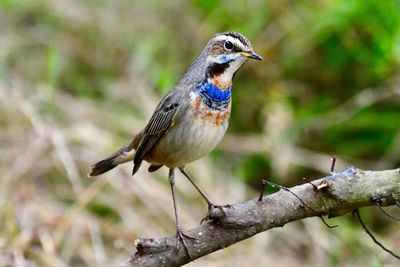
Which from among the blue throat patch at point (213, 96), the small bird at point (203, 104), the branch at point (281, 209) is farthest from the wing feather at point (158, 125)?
the branch at point (281, 209)

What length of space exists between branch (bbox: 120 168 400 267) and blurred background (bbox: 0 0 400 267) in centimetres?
221

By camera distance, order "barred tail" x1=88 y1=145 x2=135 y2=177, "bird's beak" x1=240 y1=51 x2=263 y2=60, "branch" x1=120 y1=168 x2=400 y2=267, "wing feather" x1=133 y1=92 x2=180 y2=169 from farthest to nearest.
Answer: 1. "barred tail" x1=88 y1=145 x2=135 y2=177
2. "wing feather" x1=133 y1=92 x2=180 y2=169
3. "bird's beak" x1=240 y1=51 x2=263 y2=60
4. "branch" x1=120 y1=168 x2=400 y2=267

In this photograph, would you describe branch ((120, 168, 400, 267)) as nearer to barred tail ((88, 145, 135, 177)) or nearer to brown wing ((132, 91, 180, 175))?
brown wing ((132, 91, 180, 175))

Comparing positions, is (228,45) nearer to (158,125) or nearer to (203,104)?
(203,104)

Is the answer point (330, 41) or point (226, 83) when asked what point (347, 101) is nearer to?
point (330, 41)

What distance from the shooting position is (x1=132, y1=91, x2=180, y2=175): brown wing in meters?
4.15

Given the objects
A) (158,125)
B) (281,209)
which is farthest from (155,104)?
(281,209)

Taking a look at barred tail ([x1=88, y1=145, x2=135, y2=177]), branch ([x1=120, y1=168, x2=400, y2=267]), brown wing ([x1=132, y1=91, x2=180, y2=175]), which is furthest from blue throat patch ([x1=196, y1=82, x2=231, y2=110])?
branch ([x1=120, y1=168, x2=400, y2=267])

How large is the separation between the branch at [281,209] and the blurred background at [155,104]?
221cm

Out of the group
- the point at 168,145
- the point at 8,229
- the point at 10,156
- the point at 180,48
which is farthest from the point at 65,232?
the point at 180,48

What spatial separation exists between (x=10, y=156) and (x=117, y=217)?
92 centimetres

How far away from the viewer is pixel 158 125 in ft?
13.9

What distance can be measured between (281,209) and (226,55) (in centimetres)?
109

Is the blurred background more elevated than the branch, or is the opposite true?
the blurred background
